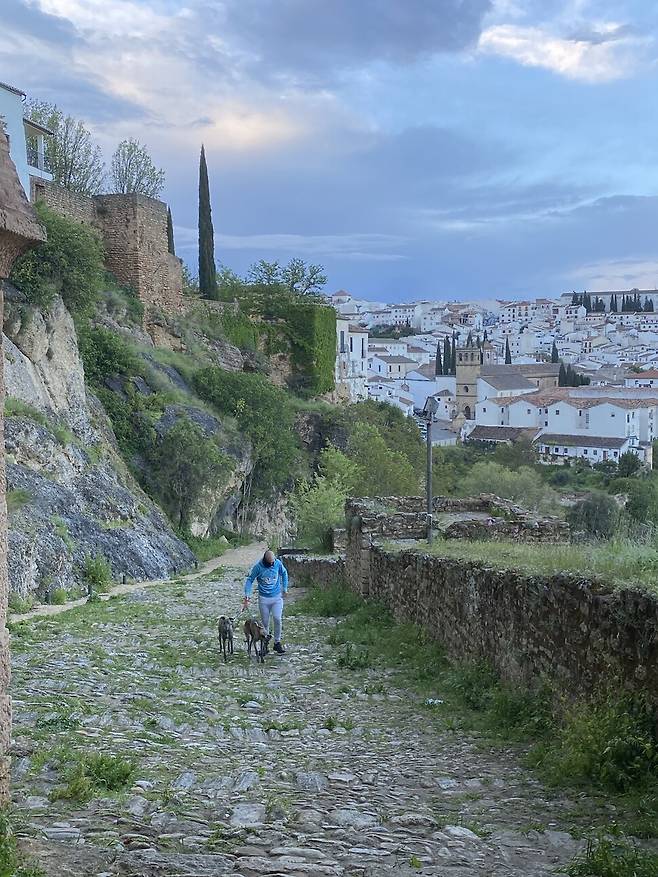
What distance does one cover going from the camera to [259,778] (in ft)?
18.3

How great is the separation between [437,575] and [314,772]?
439cm

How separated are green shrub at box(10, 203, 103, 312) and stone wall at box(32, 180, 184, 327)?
11.4 m

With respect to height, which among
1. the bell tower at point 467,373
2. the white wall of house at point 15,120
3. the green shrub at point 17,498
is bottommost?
the green shrub at point 17,498

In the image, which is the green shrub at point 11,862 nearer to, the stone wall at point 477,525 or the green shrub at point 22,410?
the stone wall at point 477,525

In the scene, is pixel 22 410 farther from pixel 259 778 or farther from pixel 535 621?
pixel 259 778

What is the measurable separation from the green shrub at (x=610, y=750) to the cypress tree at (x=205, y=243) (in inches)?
1769

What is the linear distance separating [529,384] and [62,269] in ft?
316

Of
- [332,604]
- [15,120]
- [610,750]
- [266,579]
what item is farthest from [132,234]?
[610,750]

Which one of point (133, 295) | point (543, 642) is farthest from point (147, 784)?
point (133, 295)

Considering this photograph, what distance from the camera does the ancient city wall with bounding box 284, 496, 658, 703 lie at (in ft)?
17.8

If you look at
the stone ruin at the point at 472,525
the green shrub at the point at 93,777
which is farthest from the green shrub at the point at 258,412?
the green shrub at the point at 93,777

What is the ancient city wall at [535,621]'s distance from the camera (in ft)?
17.8

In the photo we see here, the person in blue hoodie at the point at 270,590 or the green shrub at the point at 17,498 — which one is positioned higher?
the green shrub at the point at 17,498

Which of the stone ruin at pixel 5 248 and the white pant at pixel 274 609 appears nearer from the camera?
the stone ruin at pixel 5 248
